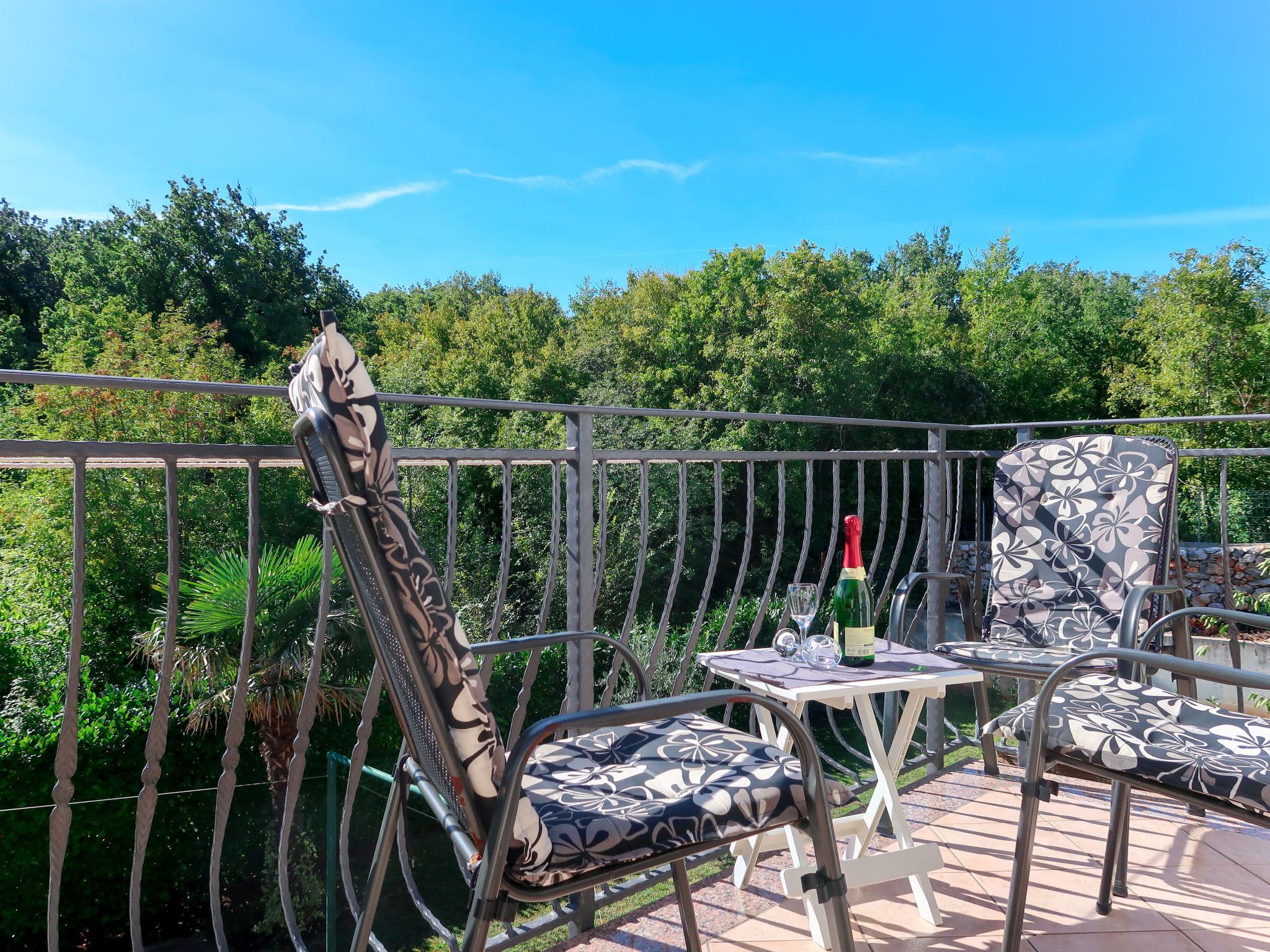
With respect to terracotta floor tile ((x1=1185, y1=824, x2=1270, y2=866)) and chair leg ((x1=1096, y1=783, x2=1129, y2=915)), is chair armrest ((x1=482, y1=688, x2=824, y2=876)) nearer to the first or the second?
chair leg ((x1=1096, y1=783, x2=1129, y2=915))

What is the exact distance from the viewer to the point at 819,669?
190 cm

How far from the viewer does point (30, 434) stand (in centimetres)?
1458

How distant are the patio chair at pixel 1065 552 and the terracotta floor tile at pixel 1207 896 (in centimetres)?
57

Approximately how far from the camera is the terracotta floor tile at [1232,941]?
1834mm

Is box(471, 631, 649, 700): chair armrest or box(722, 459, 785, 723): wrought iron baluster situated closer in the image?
box(471, 631, 649, 700): chair armrest

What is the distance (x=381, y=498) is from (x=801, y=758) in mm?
740

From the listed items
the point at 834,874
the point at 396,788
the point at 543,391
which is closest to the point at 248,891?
the point at 396,788

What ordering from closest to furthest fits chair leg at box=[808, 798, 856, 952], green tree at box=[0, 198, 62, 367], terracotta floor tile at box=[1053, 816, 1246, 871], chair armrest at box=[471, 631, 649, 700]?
1. chair leg at box=[808, 798, 856, 952]
2. chair armrest at box=[471, 631, 649, 700]
3. terracotta floor tile at box=[1053, 816, 1246, 871]
4. green tree at box=[0, 198, 62, 367]

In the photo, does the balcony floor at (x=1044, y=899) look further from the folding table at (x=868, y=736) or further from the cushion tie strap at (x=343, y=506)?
the cushion tie strap at (x=343, y=506)

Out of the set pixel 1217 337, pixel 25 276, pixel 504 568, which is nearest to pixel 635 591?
pixel 504 568

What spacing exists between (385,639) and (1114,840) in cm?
194

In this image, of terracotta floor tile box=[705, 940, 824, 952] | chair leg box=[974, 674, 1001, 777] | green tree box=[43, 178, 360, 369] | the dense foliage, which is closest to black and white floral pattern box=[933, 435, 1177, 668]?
chair leg box=[974, 674, 1001, 777]

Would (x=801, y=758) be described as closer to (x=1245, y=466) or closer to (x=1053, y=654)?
(x=1053, y=654)

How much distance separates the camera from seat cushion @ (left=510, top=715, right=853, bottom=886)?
3.48 feet
